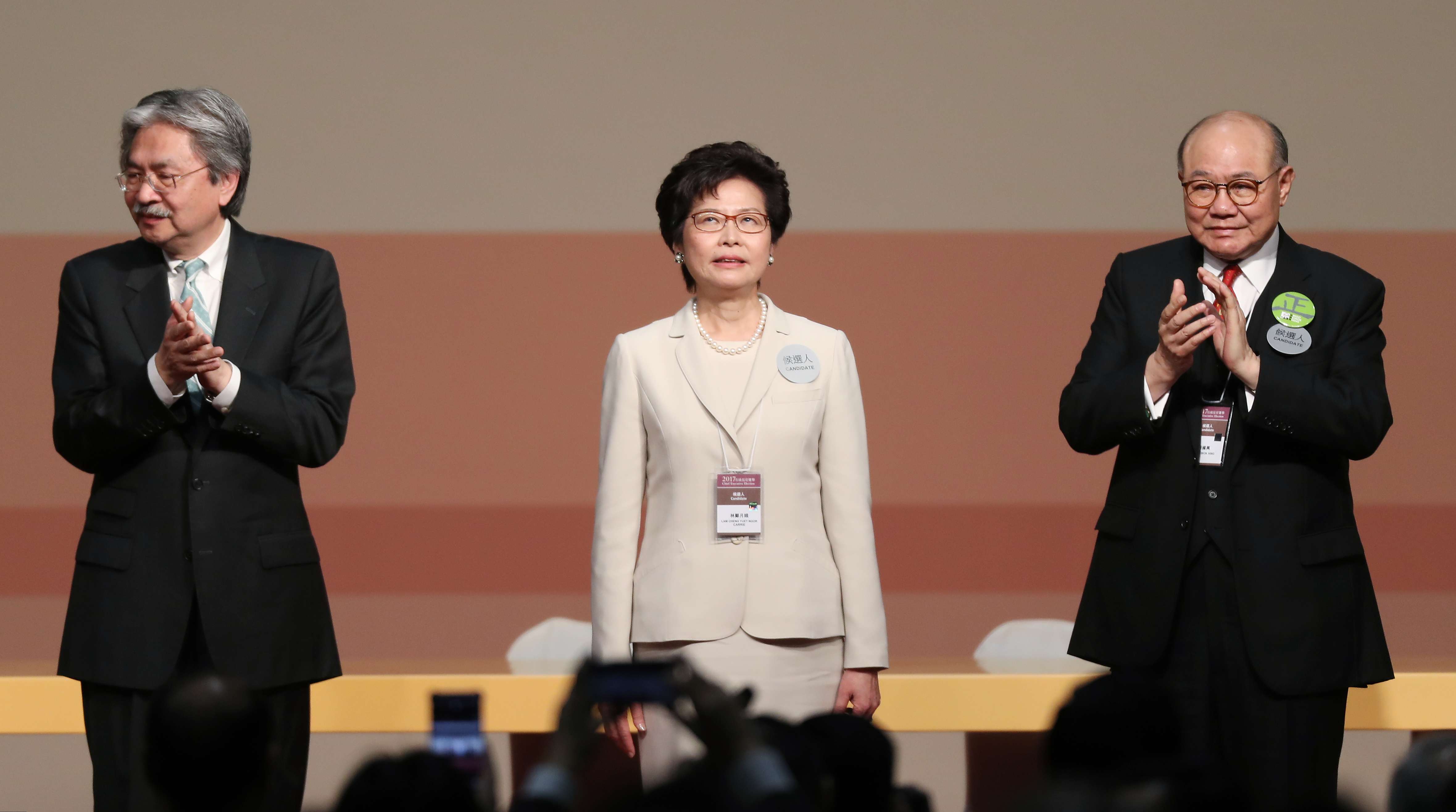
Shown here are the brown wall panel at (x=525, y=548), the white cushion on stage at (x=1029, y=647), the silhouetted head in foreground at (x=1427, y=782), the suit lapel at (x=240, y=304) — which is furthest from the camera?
the brown wall panel at (x=525, y=548)

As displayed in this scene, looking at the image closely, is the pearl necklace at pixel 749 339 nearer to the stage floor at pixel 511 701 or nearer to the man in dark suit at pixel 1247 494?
the man in dark suit at pixel 1247 494

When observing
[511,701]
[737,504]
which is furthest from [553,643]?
[737,504]

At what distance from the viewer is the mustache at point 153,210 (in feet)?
8.45

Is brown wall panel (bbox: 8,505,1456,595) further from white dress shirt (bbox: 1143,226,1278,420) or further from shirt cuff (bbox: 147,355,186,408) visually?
shirt cuff (bbox: 147,355,186,408)

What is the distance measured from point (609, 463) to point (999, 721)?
1.22 m

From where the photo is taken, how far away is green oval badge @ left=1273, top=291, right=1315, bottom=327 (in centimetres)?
263

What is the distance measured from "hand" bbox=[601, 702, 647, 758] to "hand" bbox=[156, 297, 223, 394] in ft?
2.90

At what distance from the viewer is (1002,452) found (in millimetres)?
4730

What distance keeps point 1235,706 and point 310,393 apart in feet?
5.60

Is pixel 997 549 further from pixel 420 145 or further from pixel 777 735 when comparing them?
pixel 777 735

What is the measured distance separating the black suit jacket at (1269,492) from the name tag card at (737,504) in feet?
1.92

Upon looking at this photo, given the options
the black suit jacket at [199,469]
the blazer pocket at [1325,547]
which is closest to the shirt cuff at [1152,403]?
the blazer pocket at [1325,547]

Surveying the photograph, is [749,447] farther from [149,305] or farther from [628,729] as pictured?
[149,305]

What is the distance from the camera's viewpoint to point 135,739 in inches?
97.7
